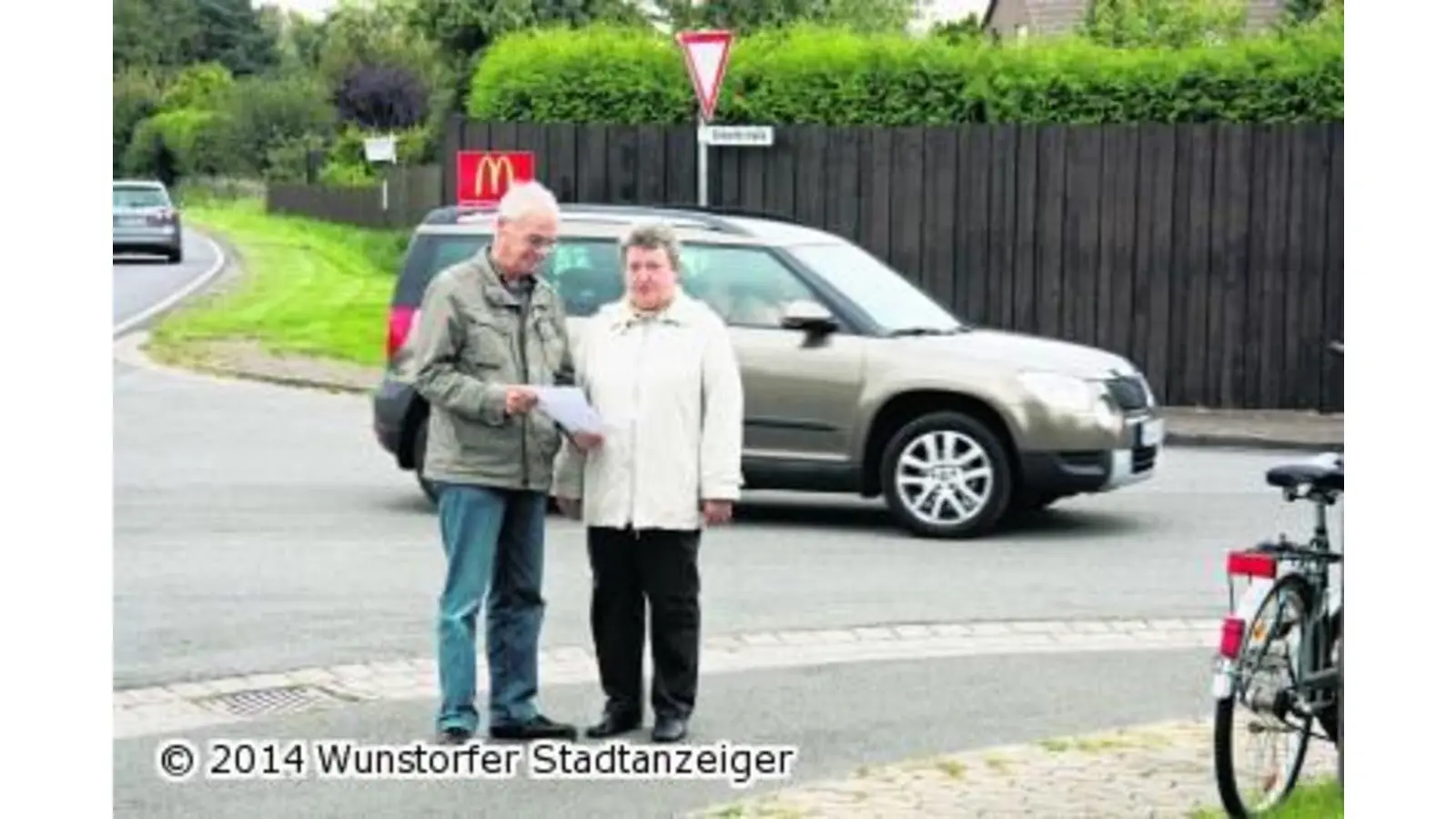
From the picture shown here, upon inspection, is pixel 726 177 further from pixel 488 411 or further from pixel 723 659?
pixel 488 411

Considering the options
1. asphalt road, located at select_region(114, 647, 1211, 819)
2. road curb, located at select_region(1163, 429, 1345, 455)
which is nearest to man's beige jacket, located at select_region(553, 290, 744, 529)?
asphalt road, located at select_region(114, 647, 1211, 819)

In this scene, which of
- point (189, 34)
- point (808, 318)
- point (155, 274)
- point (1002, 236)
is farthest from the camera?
point (155, 274)

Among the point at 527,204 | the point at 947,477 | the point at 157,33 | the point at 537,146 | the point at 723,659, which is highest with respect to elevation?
the point at 157,33

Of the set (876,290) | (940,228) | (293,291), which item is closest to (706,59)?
(940,228)

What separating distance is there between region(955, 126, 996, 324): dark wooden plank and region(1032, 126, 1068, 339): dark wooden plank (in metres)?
0.41

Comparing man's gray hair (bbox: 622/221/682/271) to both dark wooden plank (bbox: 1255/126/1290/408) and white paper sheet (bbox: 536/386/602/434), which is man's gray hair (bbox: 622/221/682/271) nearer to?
white paper sheet (bbox: 536/386/602/434)

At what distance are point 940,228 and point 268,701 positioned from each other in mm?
12977

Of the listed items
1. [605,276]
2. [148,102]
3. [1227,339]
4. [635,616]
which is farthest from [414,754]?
[1227,339]

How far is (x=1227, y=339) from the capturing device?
791 inches

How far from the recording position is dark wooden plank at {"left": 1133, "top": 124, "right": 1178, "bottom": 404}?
803 inches

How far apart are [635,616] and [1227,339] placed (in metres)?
12.7

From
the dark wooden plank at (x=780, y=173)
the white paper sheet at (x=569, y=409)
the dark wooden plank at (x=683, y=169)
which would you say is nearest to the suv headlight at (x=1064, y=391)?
the white paper sheet at (x=569, y=409)

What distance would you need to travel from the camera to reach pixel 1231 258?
66.5 ft
